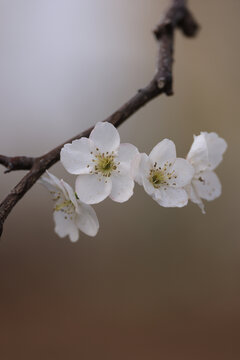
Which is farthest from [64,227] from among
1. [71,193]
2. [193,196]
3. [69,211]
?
[193,196]

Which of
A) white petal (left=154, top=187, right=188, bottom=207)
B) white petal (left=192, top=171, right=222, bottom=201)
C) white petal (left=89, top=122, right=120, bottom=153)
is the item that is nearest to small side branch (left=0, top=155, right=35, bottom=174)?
white petal (left=89, top=122, right=120, bottom=153)

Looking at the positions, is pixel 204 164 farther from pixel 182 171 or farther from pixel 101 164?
pixel 101 164

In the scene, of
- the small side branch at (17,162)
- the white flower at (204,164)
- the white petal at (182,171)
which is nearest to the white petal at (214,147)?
the white flower at (204,164)

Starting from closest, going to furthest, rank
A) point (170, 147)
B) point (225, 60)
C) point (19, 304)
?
point (170, 147) → point (19, 304) → point (225, 60)

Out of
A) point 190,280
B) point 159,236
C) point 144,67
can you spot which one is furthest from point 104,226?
point 144,67

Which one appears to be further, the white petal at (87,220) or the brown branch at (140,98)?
the white petal at (87,220)

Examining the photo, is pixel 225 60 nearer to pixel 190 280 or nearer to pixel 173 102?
pixel 173 102

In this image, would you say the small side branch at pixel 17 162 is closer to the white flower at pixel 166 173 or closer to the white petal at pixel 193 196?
the white flower at pixel 166 173
